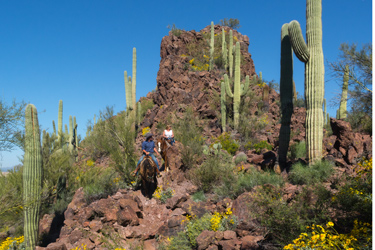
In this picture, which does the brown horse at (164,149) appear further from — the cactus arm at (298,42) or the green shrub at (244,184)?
the cactus arm at (298,42)

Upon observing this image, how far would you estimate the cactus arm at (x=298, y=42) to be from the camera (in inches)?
337

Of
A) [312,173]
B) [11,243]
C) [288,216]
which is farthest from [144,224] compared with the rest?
[312,173]

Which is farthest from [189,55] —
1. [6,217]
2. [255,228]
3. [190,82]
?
[255,228]

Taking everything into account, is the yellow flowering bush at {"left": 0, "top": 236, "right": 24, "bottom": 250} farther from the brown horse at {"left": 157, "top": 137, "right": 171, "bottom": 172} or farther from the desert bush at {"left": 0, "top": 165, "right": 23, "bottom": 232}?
the brown horse at {"left": 157, "top": 137, "right": 171, "bottom": 172}

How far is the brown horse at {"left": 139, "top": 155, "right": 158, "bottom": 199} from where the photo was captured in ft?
30.9

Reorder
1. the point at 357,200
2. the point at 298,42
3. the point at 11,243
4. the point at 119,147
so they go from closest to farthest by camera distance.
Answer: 1. the point at 357,200
2. the point at 11,243
3. the point at 298,42
4. the point at 119,147

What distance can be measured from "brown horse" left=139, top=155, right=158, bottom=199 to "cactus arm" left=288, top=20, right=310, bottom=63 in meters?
6.02

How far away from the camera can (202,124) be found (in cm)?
1872

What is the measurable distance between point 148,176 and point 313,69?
6.50 meters

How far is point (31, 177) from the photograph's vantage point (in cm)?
847

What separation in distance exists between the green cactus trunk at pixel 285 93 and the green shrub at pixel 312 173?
54.1 inches

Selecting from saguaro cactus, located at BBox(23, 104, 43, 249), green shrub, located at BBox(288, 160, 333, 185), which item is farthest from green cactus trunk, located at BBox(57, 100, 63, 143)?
green shrub, located at BBox(288, 160, 333, 185)

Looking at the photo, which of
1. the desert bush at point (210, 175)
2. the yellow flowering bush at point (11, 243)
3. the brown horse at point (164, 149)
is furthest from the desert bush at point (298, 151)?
the yellow flowering bush at point (11, 243)

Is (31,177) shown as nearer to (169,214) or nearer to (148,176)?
→ (148,176)
